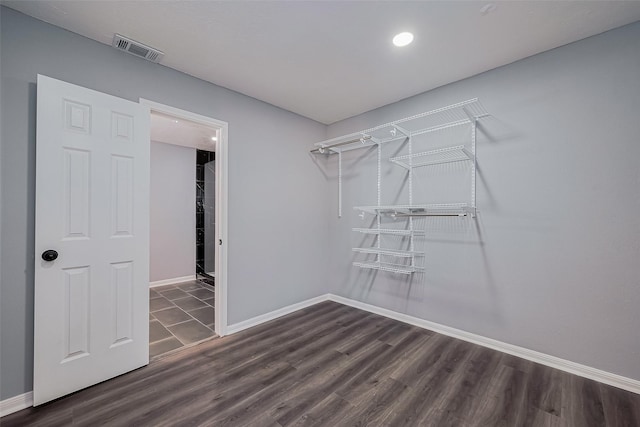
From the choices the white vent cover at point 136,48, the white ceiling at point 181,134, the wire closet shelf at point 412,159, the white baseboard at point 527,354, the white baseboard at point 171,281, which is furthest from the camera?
the white baseboard at point 171,281

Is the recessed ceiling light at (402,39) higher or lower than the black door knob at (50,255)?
A: higher

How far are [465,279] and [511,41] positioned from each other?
2122 millimetres

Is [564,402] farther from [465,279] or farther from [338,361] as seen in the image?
[338,361]

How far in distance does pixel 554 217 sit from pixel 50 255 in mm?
3840

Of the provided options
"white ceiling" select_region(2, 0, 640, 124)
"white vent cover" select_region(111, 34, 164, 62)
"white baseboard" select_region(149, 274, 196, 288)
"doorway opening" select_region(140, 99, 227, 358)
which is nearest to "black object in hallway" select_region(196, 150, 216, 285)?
"doorway opening" select_region(140, 99, 227, 358)

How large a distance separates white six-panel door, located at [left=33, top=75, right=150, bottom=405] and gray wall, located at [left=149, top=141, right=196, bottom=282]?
9.42 ft

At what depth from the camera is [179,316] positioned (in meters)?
3.26

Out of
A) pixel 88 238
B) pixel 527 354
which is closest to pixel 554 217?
pixel 527 354

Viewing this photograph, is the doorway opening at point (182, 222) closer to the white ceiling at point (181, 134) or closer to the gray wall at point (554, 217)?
the white ceiling at point (181, 134)

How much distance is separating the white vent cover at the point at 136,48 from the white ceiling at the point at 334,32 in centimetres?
5

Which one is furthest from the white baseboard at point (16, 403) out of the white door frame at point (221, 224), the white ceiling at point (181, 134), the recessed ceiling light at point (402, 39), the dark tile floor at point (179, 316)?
the recessed ceiling light at point (402, 39)

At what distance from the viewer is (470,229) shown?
103 inches

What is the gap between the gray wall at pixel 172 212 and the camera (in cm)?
468

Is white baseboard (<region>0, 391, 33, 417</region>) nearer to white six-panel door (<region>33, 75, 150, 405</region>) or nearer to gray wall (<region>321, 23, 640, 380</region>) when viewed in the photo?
white six-panel door (<region>33, 75, 150, 405</region>)
